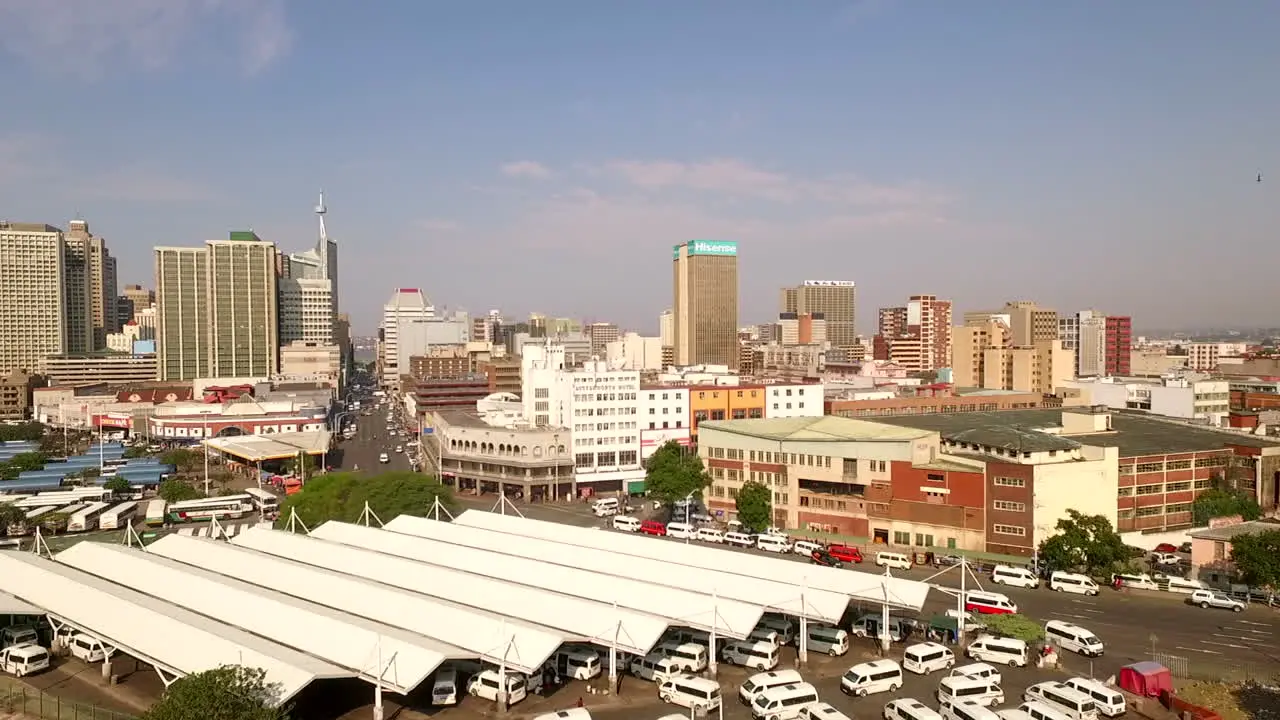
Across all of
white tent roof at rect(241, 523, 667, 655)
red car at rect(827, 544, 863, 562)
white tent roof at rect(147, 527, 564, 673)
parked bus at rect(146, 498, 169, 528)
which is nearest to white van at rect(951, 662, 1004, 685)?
white tent roof at rect(241, 523, 667, 655)

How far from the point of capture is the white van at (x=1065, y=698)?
19.7 metres

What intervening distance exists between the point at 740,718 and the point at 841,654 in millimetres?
4711

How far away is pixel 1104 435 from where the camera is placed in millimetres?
42812

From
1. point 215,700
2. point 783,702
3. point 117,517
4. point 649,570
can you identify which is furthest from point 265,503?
point 783,702

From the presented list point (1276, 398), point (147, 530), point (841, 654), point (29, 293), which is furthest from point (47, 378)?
point (1276, 398)

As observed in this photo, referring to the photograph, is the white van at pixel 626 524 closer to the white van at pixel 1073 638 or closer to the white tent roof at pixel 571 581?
the white tent roof at pixel 571 581

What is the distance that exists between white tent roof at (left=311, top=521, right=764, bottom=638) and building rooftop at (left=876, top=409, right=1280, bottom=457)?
17666mm

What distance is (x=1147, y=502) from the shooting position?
127 ft

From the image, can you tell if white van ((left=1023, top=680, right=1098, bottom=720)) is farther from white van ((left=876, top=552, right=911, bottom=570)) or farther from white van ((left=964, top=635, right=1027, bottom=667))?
white van ((left=876, top=552, right=911, bottom=570))

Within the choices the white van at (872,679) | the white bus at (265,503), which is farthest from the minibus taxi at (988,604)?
the white bus at (265,503)

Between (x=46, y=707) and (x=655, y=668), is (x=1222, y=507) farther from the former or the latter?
(x=46, y=707)

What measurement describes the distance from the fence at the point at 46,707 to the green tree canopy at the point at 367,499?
1631 cm

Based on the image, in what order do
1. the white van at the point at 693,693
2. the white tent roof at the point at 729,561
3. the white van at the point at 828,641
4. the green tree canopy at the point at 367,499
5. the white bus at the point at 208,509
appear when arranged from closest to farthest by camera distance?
the white van at the point at 693,693 < the white van at the point at 828,641 < the white tent roof at the point at 729,561 < the green tree canopy at the point at 367,499 < the white bus at the point at 208,509

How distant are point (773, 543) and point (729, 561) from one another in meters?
9.92
